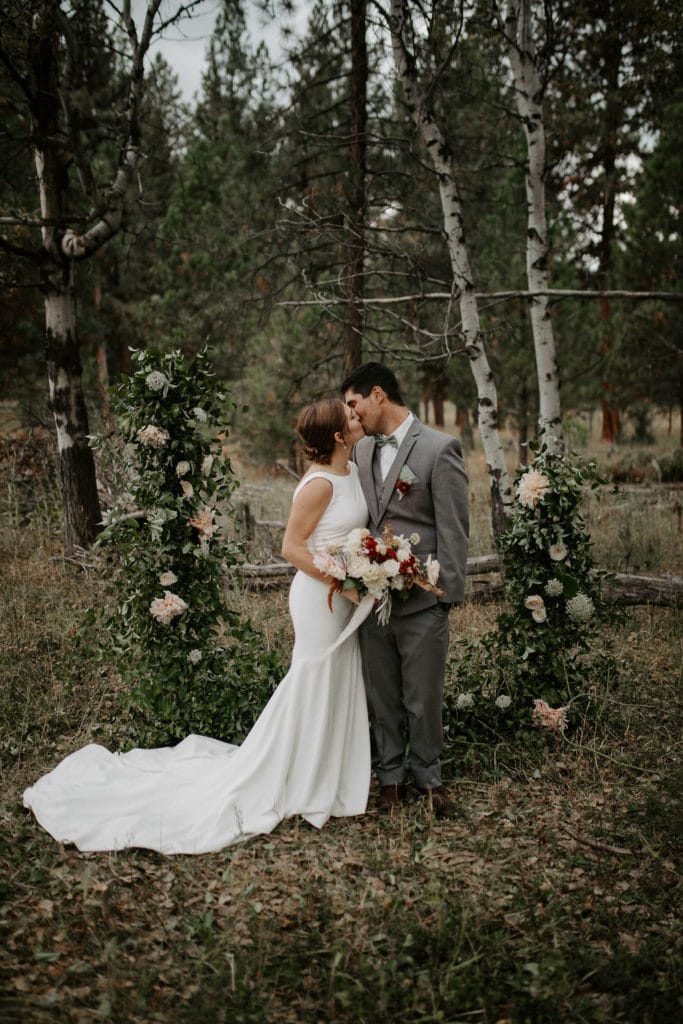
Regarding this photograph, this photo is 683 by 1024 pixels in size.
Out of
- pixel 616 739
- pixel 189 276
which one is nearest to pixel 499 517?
pixel 616 739

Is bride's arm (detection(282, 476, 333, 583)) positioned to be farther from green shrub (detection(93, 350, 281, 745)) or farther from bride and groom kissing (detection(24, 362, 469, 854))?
green shrub (detection(93, 350, 281, 745))

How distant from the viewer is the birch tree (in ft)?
22.3

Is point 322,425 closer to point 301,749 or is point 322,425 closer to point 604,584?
point 301,749

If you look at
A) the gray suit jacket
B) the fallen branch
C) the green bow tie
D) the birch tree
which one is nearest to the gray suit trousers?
the gray suit jacket

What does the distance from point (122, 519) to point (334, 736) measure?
5.77 ft

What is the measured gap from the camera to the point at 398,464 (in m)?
3.89

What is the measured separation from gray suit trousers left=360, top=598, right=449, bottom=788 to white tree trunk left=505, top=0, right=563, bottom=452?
3235mm

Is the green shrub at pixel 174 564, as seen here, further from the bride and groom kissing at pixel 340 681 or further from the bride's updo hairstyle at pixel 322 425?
the bride's updo hairstyle at pixel 322 425

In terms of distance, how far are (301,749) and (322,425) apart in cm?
176

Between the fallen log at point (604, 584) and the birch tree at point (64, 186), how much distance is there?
1.73 m

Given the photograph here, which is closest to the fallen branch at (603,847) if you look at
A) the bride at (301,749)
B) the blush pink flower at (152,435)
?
the bride at (301,749)

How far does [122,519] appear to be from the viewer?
170 inches

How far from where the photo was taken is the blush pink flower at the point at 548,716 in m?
4.39

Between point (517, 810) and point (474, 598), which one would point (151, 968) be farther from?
point (474, 598)
